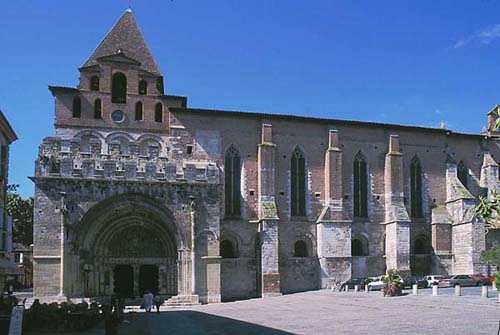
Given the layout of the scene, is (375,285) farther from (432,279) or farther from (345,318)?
(345,318)

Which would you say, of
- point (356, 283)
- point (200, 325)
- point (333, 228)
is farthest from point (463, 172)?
point (200, 325)

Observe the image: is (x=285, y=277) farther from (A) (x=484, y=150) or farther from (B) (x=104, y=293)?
(A) (x=484, y=150)

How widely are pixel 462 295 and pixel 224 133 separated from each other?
17405mm

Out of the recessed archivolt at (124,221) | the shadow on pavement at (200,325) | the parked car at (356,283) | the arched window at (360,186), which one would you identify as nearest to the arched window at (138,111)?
the recessed archivolt at (124,221)

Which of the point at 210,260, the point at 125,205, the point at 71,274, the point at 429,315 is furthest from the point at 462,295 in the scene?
the point at 71,274

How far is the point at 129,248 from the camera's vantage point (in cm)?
3309

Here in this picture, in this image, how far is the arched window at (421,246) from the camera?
41.0 meters

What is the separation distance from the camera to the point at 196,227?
106 ft

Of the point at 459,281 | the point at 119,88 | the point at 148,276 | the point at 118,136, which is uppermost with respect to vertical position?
the point at 119,88

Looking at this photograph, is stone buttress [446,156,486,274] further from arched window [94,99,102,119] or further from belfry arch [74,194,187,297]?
arched window [94,99,102,119]

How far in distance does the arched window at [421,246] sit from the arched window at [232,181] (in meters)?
13.6

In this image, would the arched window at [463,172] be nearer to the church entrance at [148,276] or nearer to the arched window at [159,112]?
the arched window at [159,112]

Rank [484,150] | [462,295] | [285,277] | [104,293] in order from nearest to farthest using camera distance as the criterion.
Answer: [462,295]
[104,293]
[285,277]
[484,150]

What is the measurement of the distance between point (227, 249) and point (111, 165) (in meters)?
9.68
